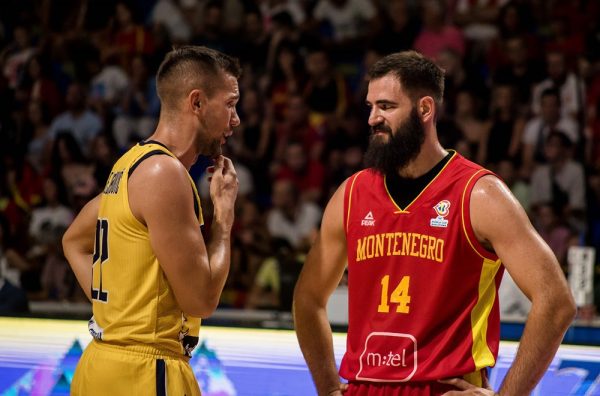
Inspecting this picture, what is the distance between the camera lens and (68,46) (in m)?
13.1

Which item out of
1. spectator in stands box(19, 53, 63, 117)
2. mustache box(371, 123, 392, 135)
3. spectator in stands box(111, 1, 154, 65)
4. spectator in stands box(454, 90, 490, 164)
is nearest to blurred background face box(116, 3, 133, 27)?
spectator in stands box(111, 1, 154, 65)

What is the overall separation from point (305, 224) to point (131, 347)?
649 cm

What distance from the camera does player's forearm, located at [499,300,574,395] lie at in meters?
3.37

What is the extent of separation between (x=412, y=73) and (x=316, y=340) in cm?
106

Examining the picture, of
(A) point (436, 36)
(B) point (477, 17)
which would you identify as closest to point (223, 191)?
(A) point (436, 36)

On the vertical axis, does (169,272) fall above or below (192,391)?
above

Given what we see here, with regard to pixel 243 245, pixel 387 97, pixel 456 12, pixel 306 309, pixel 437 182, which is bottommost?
pixel 243 245

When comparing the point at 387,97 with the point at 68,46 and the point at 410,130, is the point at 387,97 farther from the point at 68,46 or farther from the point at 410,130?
the point at 68,46

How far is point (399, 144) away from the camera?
12.1 feet

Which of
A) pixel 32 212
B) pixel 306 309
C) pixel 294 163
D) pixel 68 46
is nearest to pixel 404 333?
pixel 306 309

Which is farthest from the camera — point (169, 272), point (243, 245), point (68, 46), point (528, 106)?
point (68, 46)

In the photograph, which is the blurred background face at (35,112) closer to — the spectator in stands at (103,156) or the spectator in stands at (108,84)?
the spectator in stands at (108,84)

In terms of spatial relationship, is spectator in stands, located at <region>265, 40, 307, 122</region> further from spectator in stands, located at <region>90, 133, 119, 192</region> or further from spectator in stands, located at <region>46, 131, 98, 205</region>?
spectator in stands, located at <region>46, 131, 98, 205</region>

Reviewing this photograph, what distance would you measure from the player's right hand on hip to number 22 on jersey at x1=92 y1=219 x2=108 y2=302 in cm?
40
